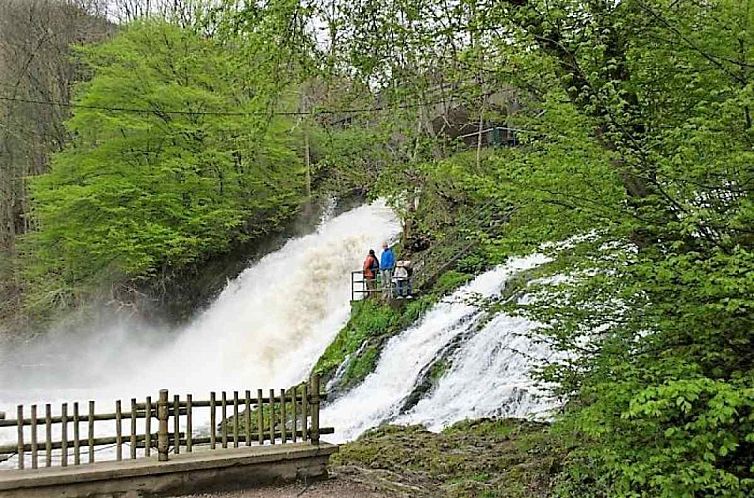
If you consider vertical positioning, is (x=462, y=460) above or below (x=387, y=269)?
below

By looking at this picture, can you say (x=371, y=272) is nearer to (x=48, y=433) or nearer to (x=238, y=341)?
(x=238, y=341)

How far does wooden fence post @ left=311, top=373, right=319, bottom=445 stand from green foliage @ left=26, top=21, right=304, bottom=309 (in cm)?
1371

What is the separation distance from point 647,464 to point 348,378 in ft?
29.9

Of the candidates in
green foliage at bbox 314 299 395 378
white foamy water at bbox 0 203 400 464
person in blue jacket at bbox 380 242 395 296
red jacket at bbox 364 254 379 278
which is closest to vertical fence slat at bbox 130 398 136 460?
green foliage at bbox 314 299 395 378

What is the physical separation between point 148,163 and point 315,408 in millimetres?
15745

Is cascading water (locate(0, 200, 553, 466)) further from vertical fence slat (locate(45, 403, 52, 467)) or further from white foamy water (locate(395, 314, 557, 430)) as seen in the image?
vertical fence slat (locate(45, 403, 52, 467))

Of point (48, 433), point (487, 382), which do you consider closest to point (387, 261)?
point (487, 382)

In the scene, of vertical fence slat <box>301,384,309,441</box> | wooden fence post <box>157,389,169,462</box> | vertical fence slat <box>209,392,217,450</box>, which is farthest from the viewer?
vertical fence slat <box>301,384,309,441</box>

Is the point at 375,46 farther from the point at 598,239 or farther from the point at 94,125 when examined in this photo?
the point at 94,125

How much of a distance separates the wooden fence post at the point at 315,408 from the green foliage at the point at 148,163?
Result: 45.0ft

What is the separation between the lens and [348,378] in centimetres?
1300

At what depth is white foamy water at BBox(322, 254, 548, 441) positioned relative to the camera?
33.5ft

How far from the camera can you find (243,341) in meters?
17.9

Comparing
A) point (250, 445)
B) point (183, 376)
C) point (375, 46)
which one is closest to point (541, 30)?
point (375, 46)
